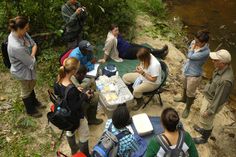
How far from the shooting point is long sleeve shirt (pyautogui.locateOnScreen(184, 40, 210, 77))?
681 cm

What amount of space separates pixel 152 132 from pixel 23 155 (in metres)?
2.46

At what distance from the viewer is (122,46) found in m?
8.99

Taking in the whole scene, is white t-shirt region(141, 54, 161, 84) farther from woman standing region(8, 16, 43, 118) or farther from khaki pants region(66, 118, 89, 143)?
woman standing region(8, 16, 43, 118)

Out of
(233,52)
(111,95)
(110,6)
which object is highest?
(110,6)

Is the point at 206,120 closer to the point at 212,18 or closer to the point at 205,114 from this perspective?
the point at 205,114

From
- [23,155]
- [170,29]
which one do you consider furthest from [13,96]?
[170,29]

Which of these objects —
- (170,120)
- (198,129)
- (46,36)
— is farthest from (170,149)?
(46,36)

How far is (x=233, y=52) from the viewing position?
1157 cm

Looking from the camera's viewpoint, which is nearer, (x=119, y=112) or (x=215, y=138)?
(x=119, y=112)

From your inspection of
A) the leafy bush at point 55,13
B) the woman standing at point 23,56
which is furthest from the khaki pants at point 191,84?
the leafy bush at point 55,13

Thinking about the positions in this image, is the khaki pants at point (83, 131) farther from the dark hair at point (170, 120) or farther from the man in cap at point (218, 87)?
the man in cap at point (218, 87)

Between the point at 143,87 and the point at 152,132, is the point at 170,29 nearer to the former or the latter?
the point at 143,87

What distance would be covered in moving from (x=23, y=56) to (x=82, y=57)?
4.85ft

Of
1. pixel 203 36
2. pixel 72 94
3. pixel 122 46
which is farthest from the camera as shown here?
pixel 122 46
